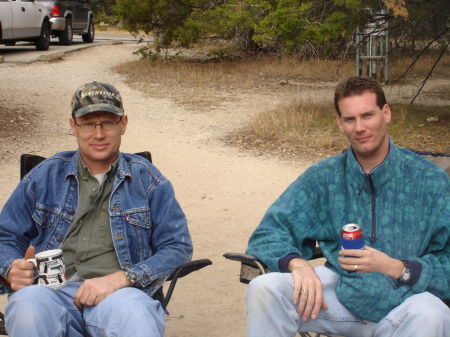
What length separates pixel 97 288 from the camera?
9.30ft

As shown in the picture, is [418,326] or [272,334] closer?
[418,326]

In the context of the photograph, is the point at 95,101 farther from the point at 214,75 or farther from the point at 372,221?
the point at 214,75

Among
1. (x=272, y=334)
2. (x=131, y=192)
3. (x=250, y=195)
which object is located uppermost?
(x=131, y=192)

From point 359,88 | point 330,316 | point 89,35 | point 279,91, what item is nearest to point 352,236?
point 330,316

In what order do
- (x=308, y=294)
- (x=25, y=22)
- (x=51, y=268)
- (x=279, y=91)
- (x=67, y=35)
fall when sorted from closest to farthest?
(x=51, y=268) → (x=308, y=294) → (x=279, y=91) → (x=25, y=22) → (x=67, y=35)

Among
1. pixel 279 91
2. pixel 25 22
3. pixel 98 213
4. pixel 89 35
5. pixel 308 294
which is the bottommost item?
pixel 279 91

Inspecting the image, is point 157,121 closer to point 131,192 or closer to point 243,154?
point 243,154

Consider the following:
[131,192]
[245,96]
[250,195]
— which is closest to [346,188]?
[131,192]

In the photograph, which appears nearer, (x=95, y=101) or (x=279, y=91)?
(x=95, y=101)

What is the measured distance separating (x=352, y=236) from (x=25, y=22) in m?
14.2

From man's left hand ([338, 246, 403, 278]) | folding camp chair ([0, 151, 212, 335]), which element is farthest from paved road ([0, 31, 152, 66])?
Result: man's left hand ([338, 246, 403, 278])

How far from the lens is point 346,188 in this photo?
3.11 m

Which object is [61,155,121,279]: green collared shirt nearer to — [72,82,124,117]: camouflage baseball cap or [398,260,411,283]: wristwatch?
[72,82,124,117]: camouflage baseball cap

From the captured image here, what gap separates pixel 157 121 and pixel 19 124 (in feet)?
6.19
